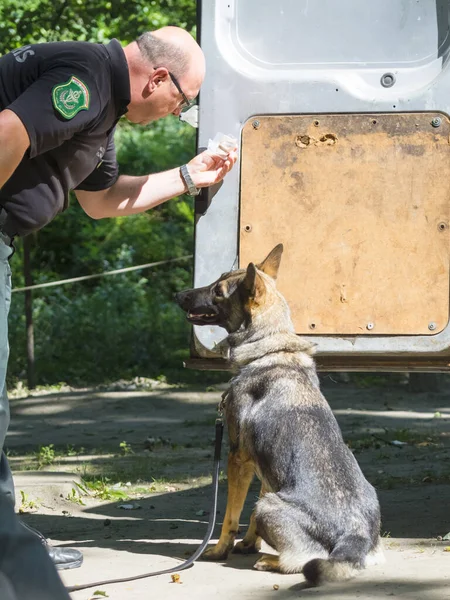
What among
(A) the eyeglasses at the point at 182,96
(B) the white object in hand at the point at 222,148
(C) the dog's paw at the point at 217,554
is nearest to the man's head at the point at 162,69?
(A) the eyeglasses at the point at 182,96

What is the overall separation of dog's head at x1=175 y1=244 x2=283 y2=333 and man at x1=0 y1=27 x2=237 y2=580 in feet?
3.18

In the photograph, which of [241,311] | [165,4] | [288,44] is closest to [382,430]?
[241,311]

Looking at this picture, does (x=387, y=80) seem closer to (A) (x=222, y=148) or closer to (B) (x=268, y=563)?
(A) (x=222, y=148)

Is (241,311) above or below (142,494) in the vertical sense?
above

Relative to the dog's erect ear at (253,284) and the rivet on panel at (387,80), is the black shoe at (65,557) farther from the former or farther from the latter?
the rivet on panel at (387,80)

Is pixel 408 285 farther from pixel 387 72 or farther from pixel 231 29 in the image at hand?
pixel 231 29

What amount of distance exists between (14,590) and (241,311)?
8.42 ft

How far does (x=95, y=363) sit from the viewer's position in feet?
43.3

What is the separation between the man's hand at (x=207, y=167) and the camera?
4.71 m

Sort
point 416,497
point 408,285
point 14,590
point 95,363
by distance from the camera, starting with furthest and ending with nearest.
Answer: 1. point 95,363
2. point 416,497
3. point 408,285
4. point 14,590

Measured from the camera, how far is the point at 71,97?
348 centimetres

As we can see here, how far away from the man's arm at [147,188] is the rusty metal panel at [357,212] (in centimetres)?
19

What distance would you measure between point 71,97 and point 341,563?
90.9 inches

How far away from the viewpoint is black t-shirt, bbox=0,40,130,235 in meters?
3.42
